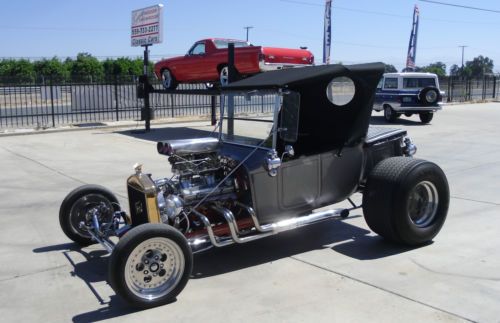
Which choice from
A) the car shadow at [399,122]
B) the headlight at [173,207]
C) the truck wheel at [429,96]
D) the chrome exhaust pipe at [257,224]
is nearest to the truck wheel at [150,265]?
the chrome exhaust pipe at [257,224]

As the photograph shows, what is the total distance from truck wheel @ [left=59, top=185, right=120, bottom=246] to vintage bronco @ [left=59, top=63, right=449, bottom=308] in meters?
0.01

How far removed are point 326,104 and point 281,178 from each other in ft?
3.20

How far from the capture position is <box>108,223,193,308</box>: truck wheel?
13.5ft

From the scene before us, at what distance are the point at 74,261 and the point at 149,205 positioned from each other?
47.9 inches

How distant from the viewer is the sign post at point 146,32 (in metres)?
17.2

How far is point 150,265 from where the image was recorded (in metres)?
4.31

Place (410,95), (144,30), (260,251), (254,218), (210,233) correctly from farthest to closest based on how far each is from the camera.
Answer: (410,95) → (144,30) → (260,251) → (254,218) → (210,233)

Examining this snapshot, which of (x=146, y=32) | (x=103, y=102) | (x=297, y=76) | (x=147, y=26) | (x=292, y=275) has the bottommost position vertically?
(x=292, y=275)

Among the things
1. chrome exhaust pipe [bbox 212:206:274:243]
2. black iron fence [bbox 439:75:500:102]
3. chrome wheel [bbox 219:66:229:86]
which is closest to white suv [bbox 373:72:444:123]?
chrome wheel [bbox 219:66:229:86]

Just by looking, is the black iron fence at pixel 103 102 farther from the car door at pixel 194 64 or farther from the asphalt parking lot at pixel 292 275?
the car door at pixel 194 64

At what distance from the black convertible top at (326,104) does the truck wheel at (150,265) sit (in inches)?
73.2

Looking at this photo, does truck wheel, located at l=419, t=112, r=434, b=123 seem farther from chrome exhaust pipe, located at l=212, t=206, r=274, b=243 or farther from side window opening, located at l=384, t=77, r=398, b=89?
chrome exhaust pipe, located at l=212, t=206, r=274, b=243

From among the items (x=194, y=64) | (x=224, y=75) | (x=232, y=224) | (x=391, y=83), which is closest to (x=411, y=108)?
(x=391, y=83)

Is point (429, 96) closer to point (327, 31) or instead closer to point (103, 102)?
point (327, 31)
